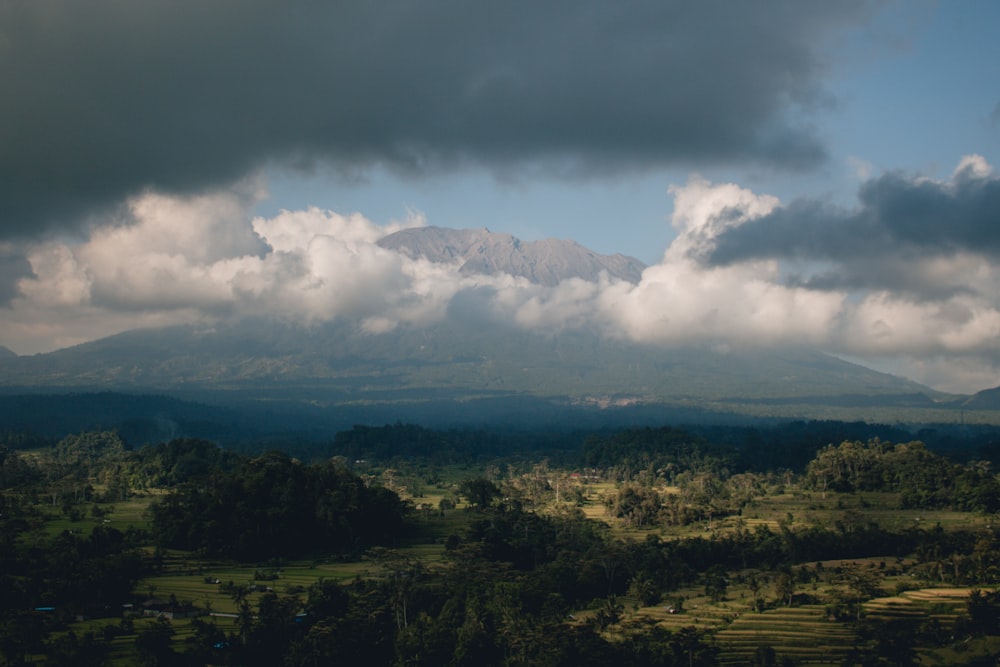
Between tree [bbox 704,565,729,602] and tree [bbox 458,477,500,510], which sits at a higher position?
tree [bbox 458,477,500,510]

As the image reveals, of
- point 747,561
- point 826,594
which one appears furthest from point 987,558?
point 747,561

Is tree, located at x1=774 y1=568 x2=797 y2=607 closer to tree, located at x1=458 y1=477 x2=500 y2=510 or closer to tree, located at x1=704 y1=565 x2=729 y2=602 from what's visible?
tree, located at x1=704 y1=565 x2=729 y2=602

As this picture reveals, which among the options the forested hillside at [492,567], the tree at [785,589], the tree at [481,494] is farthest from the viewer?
the tree at [481,494]

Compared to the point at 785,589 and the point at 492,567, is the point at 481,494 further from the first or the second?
the point at 785,589

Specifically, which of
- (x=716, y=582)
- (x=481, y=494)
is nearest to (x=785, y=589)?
(x=716, y=582)

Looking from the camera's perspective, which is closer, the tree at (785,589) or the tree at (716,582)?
the tree at (785,589)

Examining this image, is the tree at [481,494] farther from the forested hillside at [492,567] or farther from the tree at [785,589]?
the tree at [785,589]

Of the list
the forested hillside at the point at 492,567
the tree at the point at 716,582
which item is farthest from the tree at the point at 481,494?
the tree at the point at 716,582

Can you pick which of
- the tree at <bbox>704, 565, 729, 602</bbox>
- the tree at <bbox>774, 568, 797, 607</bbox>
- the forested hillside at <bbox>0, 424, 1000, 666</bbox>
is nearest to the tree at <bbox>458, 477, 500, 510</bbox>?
the forested hillside at <bbox>0, 424, 1000, 666</bbox>

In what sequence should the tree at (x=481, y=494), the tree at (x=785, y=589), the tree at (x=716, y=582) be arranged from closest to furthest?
the tree at (x=785, y=589) → the tree at (x=716, y=582) → the tree at (x=481, y=494)

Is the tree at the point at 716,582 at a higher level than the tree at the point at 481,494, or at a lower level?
lower

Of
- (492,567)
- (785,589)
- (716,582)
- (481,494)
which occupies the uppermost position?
(481,494)

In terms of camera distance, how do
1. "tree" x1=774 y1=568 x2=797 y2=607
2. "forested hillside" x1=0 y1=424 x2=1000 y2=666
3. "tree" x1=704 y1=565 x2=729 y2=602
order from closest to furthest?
"forested hillside" x1=0 y1=424 x2=1000 y2=666 → "tree" x1=774 y1=568 x2=797 y2=607 → "tree" x1=704 y1=565 x2=729 y2=602

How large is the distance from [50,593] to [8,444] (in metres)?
65.5
